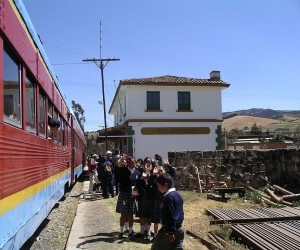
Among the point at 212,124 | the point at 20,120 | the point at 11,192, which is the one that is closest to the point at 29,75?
the point at 20,120

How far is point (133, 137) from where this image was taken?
27875mm

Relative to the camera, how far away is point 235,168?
54.1 ft

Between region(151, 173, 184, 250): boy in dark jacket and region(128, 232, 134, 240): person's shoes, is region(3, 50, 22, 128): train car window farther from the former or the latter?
region(128, 232, 134, 240): person's shoes

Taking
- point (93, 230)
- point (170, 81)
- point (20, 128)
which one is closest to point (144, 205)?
point (93, 230)

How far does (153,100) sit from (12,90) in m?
24.5

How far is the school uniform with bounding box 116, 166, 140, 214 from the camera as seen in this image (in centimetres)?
816

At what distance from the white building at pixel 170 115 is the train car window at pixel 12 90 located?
74.9 feet

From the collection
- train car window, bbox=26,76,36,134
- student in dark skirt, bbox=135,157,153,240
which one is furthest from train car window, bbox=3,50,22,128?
student in dark skirt, bbox=135,157,153,240

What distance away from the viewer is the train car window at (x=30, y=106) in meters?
5.11

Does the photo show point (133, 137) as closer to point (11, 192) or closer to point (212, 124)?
point (212, 124)

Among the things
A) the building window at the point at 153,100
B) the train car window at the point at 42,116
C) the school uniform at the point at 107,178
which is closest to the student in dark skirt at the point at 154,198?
the train car window at the point at 42,116

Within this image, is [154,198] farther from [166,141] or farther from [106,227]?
[166,141]

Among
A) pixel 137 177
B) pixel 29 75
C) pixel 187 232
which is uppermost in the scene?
pixel 29 75

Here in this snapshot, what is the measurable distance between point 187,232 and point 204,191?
7169mm
